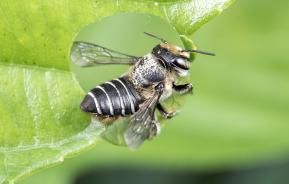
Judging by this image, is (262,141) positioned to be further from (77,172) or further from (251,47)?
(77,172)

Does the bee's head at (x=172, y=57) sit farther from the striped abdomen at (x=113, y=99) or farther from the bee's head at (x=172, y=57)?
the striped abdomen at (x=113, y=99)

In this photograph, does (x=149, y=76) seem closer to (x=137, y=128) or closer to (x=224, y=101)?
(x=137, y=128)

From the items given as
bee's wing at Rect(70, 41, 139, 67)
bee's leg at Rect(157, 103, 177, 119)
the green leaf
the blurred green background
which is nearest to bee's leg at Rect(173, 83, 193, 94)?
bee's leg at Rect(157, 103, 177, 119)

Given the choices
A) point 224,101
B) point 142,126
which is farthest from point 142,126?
point 224,101

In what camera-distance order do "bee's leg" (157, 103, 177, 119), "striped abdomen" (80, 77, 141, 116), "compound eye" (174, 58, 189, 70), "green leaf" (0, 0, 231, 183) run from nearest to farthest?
"green leaf" (0, 0, 231, 183) → "striped abdomen" (80, 77, 141, 116) → "bee's leg" (157, 103, 177, 119) → "compound eye" (174, 58, 189, 70)

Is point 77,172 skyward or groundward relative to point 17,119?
skyward

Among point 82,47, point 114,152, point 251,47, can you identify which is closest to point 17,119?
point 82,47

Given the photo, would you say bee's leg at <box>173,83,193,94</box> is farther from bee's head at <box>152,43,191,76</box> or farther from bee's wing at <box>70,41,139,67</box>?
bee's wing at <box>70,41,139,67</box>

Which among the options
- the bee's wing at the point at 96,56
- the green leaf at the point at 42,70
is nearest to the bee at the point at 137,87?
the bee's wing at the point at 96,56
